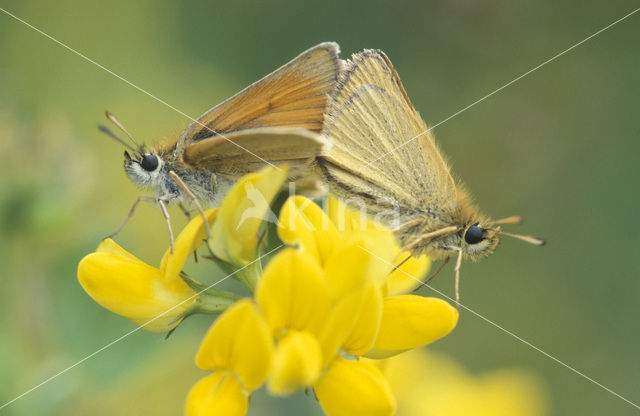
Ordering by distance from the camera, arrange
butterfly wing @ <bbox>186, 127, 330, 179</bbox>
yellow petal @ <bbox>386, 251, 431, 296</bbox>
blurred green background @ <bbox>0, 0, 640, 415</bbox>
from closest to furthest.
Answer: butterfly wing @ <bbox>186, 127, 330, 179</bbox>, yellow petal @ <bbox>386, 251, 431, 296</bbox>, blurred green background @ <bbox>0, 0, 640, 415</bbox>

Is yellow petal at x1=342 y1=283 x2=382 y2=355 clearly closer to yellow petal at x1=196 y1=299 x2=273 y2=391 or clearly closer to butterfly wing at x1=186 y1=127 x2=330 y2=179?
yellow petal at x1=196 y1=299 x2=273 y2=391

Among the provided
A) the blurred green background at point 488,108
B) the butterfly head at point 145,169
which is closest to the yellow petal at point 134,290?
the butterfly head at point 145,169

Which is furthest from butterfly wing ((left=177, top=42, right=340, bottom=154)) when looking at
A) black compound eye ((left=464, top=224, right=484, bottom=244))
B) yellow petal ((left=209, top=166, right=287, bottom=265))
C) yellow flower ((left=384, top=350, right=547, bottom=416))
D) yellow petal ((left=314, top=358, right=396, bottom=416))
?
yellow flower ((left=384, top=350, right=547, bottom=416))

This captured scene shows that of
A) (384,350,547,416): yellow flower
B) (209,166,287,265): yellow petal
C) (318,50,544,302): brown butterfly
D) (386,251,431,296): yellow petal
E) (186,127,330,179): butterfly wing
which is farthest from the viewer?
(384,350,547,416): yellow flower

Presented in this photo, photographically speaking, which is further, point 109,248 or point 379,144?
point 379,144

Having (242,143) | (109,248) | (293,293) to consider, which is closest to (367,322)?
(293,293)

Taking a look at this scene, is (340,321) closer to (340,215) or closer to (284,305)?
(284,305)
